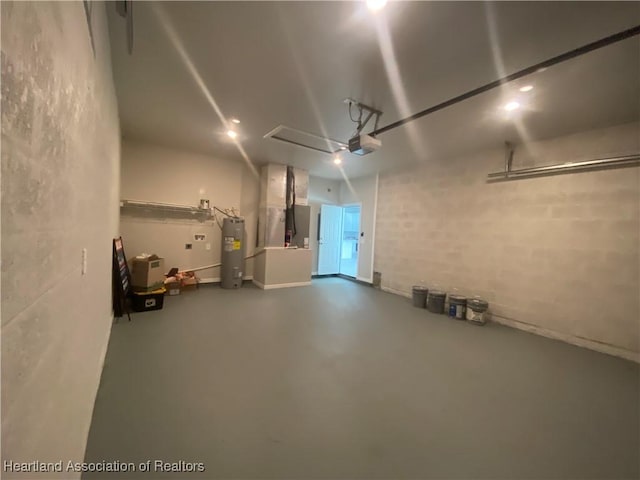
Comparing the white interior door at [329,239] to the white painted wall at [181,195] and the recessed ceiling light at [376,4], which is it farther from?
the recessed ceiling light at [376,4]

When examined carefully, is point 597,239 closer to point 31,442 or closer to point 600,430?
point 600,430

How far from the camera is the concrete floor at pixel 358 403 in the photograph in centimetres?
154

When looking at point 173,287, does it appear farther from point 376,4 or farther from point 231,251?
point 376,4

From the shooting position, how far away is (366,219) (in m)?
6.73

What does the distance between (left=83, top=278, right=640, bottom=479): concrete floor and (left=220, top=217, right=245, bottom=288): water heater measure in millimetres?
2049

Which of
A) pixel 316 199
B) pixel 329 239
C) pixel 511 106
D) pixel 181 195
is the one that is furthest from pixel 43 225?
pixel 329 239

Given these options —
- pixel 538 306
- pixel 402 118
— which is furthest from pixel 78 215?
pixel 538 306

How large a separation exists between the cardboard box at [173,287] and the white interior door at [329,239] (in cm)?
364

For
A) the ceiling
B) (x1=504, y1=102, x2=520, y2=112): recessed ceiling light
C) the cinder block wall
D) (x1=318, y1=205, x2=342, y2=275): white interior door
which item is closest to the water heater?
the ceiling

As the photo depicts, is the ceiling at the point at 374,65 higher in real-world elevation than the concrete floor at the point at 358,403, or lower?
higher

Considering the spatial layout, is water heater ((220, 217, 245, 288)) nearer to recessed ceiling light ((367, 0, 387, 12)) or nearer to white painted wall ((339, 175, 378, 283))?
white painted wall ((339, 175, 378, 283))

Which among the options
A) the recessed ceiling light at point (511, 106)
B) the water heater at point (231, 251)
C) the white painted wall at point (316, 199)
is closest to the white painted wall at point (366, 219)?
the white painted wall at point (316, 199)

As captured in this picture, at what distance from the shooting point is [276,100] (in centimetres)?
300

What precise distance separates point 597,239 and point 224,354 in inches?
184
